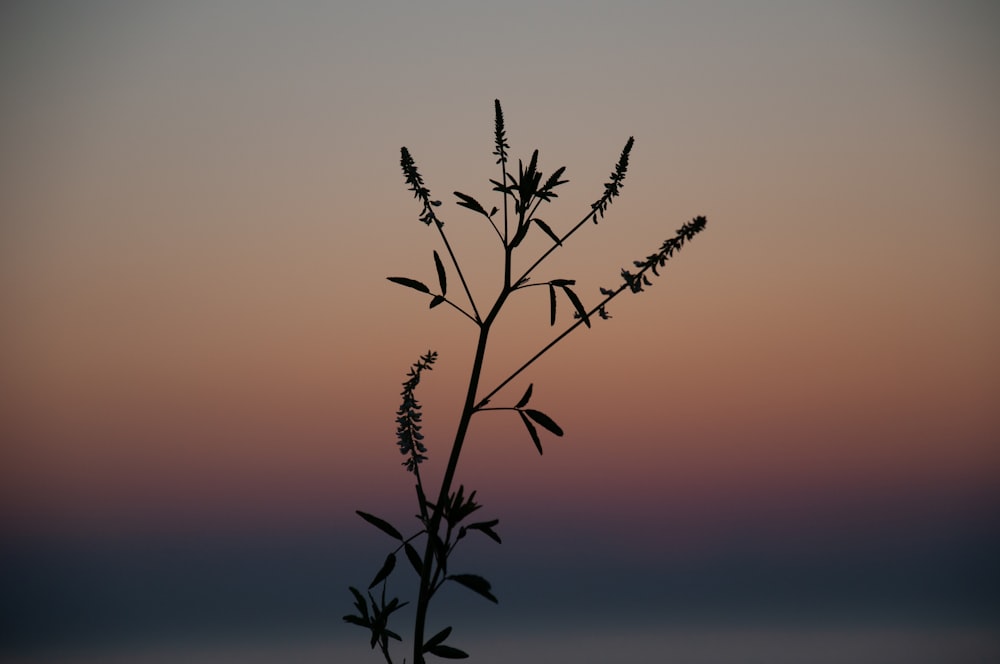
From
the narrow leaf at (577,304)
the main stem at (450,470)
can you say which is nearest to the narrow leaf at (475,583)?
the main stem at (450,470)

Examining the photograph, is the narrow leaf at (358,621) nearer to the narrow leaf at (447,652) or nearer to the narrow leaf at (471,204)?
the narrow leaf at (447,652)

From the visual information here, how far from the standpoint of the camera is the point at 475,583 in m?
2.25

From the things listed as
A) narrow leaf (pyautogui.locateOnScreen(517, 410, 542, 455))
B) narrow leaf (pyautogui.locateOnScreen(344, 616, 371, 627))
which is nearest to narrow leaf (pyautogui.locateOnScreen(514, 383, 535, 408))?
narrow leaf (pyautogui.locateOnScreen(517, 410, 542, 455))

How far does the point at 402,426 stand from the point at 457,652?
0.58m

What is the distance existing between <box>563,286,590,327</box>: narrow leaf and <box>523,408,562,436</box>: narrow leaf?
24 cm

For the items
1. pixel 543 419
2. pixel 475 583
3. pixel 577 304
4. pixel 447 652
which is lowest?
pixel 447 652

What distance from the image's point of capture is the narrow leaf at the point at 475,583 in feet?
7.24

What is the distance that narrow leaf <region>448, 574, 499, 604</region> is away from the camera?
2.21 metres

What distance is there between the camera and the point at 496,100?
2332 millimetres

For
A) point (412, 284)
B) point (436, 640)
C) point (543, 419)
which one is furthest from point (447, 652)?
point (412, 284)

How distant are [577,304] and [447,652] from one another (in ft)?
2.95

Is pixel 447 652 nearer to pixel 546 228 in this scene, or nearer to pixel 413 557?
pixel 413 557

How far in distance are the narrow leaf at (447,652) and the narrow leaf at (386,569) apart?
0.66ft

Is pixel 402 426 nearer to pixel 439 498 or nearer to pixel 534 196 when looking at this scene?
pixel 439 498
